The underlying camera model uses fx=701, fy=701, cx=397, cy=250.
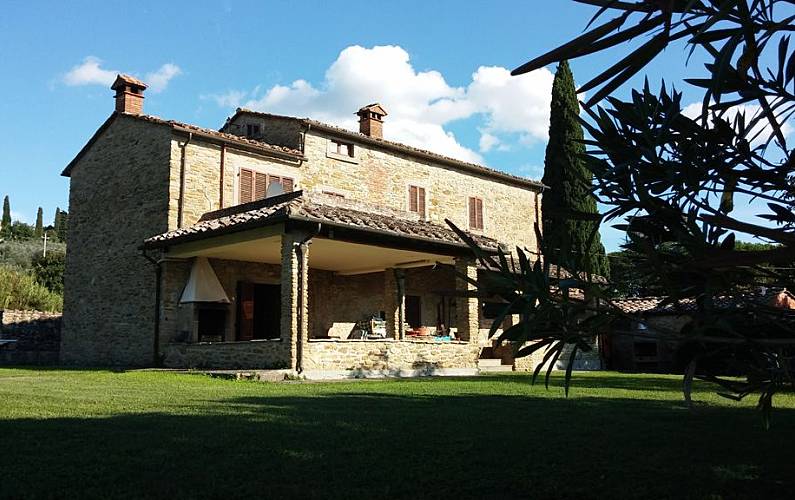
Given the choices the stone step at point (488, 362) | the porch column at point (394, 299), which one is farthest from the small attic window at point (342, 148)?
the stone step at point (488, 362)

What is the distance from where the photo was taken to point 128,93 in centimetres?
1888

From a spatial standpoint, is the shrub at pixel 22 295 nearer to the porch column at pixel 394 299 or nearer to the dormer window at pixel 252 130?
the dormer window at pixel 252 130

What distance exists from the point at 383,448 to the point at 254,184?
14151 millimetres

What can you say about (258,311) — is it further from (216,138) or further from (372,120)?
(372,120)

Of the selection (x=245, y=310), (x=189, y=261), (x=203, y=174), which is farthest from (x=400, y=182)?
(x=189, y=261)

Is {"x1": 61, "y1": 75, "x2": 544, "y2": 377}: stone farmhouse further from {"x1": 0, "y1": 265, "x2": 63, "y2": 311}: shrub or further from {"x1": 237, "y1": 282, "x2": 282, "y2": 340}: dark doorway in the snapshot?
{"x1": 0, "y1": 265, "x2": 63, "y2": 311}: shrub

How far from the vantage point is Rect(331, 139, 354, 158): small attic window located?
1969cm

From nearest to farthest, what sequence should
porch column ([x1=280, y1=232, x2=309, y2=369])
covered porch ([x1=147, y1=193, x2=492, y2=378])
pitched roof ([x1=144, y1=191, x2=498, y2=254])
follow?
porch column ([x1=280, y1=232, x2=309, y2=369]) → covered porch ([x1=147, y1=193, x2=492, y2=378]) → pitched roof ([x1=144, y1=191, x2=498, y2=254])

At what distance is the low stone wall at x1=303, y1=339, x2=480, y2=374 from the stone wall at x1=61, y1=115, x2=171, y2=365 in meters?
5.42

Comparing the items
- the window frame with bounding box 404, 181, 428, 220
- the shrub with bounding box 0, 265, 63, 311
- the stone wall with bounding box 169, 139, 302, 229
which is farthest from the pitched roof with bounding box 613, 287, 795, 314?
the shrub with bounding box 0, 265, 63, 311

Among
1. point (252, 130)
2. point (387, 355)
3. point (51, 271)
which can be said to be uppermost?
point (252, 130)

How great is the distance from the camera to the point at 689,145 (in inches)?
129

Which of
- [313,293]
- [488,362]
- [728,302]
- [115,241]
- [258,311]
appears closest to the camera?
[728,302]

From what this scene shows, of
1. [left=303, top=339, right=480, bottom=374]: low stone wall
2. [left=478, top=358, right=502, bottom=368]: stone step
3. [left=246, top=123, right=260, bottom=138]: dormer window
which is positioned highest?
[left=246, top=123, right=260, bottom=138]: dormer window
